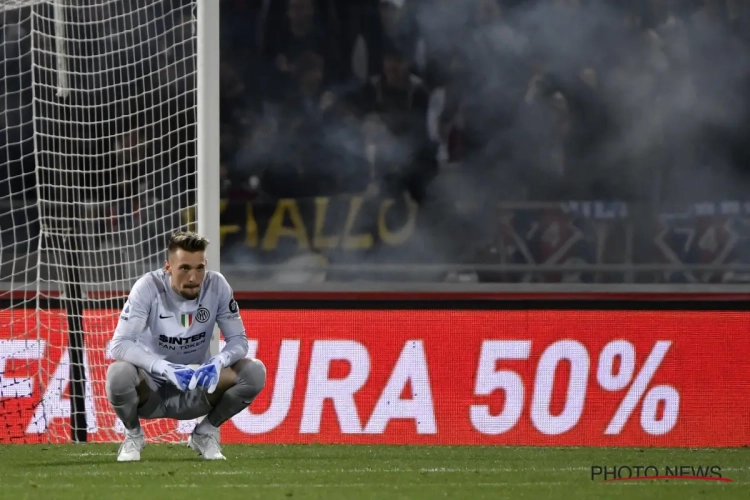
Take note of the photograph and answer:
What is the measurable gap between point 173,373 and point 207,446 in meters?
0.57

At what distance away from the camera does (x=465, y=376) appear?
Result: 7469 millimetres

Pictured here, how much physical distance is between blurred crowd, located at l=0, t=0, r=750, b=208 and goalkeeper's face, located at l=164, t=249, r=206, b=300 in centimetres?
460

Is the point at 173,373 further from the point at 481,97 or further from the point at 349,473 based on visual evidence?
the point at 481,97

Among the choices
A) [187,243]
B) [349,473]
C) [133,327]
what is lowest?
[349,473]

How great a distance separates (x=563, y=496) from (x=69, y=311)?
3.77 m

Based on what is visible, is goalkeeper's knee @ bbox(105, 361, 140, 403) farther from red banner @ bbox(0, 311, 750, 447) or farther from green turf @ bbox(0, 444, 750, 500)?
red banner @ bbox(0, 311, 750, 447)

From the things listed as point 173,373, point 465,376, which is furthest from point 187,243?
point 465,376

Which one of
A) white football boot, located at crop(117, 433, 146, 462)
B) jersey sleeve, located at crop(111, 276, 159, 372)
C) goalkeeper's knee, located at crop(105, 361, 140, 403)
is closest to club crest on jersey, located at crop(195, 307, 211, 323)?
jersey sleeve, located at crop(111, 276, 159, 372)

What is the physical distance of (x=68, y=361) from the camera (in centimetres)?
739

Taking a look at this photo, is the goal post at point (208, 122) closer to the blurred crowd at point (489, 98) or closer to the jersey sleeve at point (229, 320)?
the jersey sleeve at point (229, 320)

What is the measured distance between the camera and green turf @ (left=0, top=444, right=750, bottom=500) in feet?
15.2

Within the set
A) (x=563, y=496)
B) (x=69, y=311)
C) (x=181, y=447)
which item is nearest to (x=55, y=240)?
(x=69, y=311)

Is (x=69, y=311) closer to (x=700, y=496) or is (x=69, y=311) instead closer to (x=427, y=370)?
(x=427, y=370)

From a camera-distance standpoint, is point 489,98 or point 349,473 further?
point 489,98
